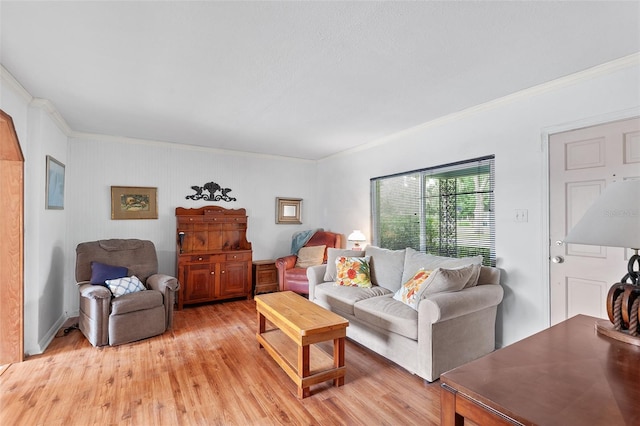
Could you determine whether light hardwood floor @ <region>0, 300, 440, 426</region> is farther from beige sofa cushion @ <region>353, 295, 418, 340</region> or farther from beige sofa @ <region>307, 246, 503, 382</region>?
beige sofa cushion @ <region>353, 295, 418, 340</region>

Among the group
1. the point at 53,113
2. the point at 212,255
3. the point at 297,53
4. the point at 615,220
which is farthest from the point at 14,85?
the point at 615,220

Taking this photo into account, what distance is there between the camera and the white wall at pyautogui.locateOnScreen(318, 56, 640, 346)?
2256mm

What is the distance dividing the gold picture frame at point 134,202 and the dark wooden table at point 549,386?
14.5 feet

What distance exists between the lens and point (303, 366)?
217cm

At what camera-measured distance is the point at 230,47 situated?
1998 millimetres

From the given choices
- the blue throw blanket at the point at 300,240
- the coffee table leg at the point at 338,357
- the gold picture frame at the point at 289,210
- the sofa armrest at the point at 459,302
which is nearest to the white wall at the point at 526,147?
the sofa armrest at the point at 459,302

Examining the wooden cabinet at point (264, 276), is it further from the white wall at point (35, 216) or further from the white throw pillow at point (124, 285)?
the white wall at point (35, 216)

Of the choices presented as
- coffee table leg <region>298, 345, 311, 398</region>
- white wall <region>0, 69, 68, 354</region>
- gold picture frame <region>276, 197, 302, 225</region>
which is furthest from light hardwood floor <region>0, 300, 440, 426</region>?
gold picture frame <region>276, 197, 302, 225</region>

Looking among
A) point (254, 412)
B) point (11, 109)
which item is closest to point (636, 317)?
point (254, 412)

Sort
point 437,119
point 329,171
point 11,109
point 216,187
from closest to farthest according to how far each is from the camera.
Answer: point 11,109 < point 437,119 < point 216,187 < point 329,171

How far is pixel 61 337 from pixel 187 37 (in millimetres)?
3314

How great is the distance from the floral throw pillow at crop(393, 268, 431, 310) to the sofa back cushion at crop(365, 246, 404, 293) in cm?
33

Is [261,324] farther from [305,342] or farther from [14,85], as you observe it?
[14,85]

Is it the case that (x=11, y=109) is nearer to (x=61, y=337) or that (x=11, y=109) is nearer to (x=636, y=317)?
(x=61, y=337)
